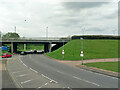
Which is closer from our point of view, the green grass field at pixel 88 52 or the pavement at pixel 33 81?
the pavement at pixel 33 81

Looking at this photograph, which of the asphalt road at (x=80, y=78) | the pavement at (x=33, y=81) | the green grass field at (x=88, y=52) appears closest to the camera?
the pavement at (x=33, y=81)

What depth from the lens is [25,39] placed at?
5244cm

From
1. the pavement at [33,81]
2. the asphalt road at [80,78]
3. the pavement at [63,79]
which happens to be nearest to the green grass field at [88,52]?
the asphalt road at [80,78]

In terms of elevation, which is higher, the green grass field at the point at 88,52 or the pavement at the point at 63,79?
the green grass field at the point at 88,52

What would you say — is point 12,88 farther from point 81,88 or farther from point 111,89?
point 111,89

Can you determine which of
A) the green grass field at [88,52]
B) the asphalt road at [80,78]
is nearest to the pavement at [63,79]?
the asphalt road at [80,78]

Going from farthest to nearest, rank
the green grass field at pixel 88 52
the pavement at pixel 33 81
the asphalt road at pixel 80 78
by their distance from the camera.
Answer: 1. the green grass field at pixel 88 52
2. the asphalt road at pixel 80 78
3. the pavement at pixel 33 81

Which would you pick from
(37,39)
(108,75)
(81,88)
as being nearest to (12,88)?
(81,88)

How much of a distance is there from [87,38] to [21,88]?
51.0m

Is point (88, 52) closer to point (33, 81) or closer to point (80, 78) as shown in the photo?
point (80, 78)

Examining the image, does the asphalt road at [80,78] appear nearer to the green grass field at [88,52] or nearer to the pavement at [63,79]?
the pavement at [63,79]

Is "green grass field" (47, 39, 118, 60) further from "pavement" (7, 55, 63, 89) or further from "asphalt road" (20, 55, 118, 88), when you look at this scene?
"pavement" (7, 55, 63, 89)

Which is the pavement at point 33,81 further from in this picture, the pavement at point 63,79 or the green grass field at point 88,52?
the green grass field at point 88,52

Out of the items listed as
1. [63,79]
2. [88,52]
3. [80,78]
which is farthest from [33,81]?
[88,52]
